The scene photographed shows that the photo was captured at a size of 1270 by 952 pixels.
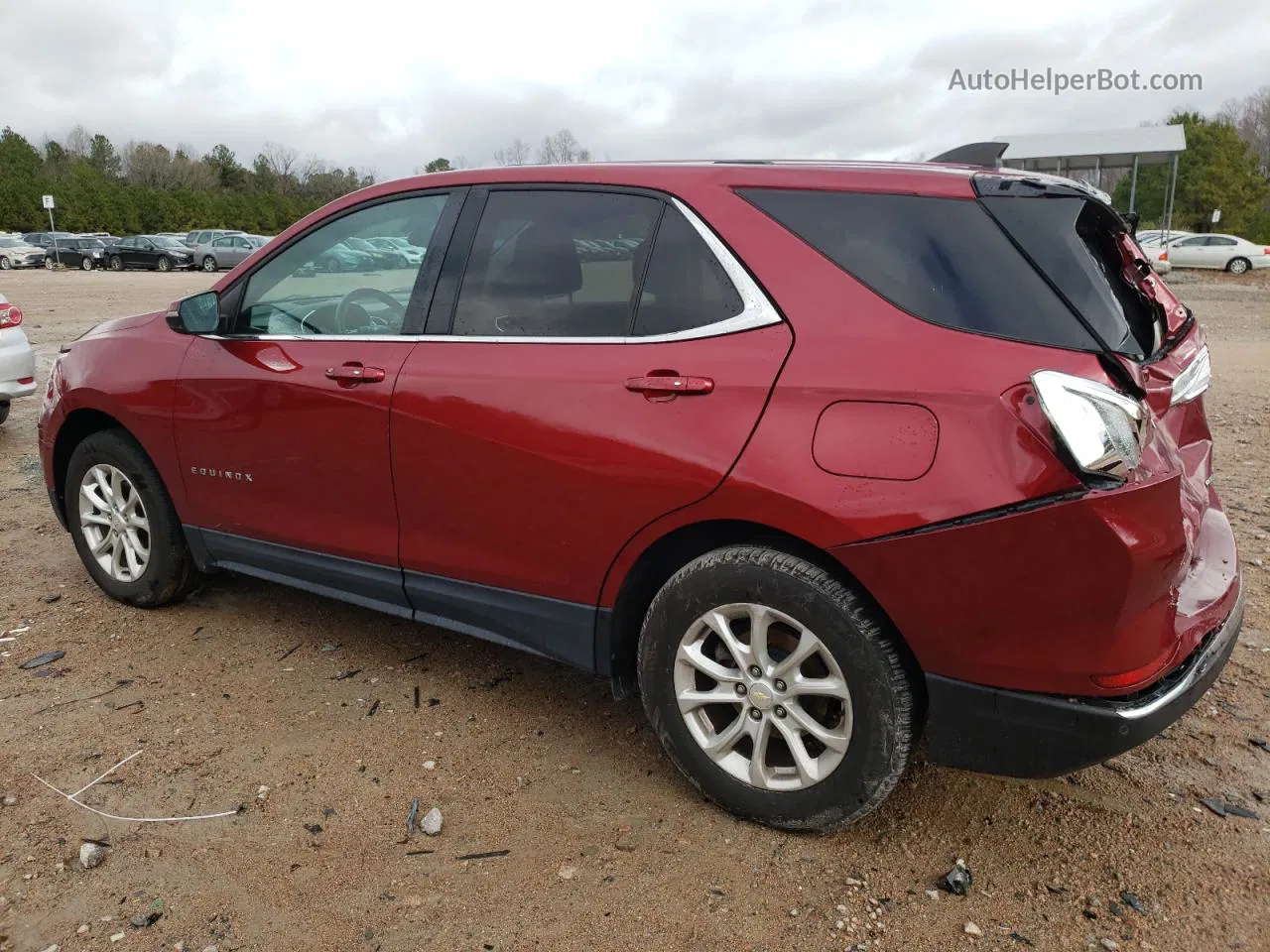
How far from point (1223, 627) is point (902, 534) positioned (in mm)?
982

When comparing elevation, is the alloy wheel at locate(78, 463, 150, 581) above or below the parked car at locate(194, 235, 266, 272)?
below

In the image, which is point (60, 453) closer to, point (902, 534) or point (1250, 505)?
point (902, 534)

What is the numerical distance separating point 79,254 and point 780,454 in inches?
1780

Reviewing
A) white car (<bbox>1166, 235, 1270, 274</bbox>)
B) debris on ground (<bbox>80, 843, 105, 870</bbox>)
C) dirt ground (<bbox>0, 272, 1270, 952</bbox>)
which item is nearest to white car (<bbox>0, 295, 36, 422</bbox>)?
dirt ground (<bbox>0, 272, 1270, 952</bbox>)

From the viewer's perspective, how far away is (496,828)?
2.81 metres

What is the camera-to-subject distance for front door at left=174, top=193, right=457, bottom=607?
334 centimetres

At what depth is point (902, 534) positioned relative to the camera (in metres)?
2.34

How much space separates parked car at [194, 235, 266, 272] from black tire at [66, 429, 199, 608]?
36.8 m

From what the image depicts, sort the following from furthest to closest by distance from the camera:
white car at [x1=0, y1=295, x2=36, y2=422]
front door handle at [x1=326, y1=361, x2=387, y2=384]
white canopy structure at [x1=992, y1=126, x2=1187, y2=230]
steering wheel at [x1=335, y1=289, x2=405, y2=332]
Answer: white canopy structure at [x1=992, y1=126, x2=1187, y2=230]
white car at [x1=0, y1=295, x2=36, y2=422]
steering wheel at [x1=335, y1=289, x2=405, y2=332]
front door handle at [x1=326, y1=361, x2=387, y2=384]

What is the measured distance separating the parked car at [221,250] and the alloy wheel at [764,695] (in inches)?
1543

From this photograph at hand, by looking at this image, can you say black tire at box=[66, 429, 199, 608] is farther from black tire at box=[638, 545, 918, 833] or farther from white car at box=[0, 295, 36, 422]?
white car at box=[0, 295, 36, 422]

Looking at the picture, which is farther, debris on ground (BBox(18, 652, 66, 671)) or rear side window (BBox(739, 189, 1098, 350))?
debris on ground (BBox(18, 652, 66, 671))

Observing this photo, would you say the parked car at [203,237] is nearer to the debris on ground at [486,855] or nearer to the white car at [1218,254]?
the white car at [1218,254]

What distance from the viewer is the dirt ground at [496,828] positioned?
Answer: 2416 mm
